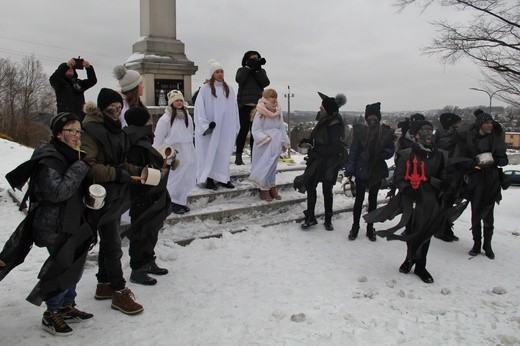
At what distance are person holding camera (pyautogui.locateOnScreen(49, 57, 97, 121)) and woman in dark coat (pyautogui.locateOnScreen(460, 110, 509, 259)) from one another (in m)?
5.30

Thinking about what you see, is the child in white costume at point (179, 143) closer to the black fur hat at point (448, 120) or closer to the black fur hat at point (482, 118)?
the black fur hat at point (482, 118)

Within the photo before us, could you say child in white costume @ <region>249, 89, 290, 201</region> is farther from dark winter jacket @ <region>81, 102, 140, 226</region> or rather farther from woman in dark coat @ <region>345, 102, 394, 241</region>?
dark winter jacket @ <region>81, 102, 140, 226</region>

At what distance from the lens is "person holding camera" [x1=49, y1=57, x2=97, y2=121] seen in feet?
18.4

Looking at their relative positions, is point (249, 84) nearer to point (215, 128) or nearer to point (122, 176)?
point (215, 128)

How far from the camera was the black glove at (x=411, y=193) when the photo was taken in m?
4.62

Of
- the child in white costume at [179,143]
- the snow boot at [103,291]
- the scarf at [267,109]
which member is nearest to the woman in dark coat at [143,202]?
the snow boot at [103,291]

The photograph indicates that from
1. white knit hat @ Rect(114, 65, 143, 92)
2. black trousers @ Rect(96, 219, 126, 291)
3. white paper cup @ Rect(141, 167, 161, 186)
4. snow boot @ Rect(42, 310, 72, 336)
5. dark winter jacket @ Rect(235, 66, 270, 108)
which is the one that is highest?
dark winter jacket @ Rect(235, 66, 270, 108)

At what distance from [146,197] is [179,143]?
69.7 inches

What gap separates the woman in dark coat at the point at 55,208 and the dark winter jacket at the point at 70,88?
2.91 meters

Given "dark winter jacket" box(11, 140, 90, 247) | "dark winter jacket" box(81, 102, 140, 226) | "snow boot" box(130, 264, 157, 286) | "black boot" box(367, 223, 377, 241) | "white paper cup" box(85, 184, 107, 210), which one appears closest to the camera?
"dark winter jacket" box(11, 140, 90, 247)

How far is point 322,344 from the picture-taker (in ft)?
10.3

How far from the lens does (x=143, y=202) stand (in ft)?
13.1

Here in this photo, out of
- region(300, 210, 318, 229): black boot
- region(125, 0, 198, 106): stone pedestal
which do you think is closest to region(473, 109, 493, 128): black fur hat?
region(300, 210, 318, 229): black boot

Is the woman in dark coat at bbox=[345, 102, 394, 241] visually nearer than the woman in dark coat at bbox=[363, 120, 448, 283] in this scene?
No
